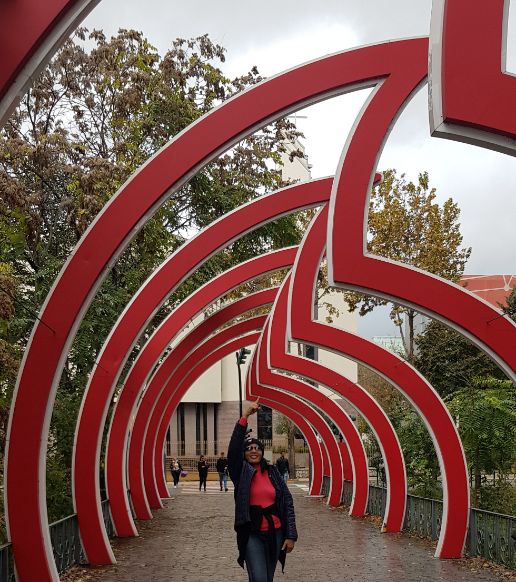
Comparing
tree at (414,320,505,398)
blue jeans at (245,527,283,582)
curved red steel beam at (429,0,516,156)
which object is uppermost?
tree at (414,320,505,398)

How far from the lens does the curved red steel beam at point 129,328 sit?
15617mm

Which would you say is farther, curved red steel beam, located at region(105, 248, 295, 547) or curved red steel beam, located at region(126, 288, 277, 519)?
curved red steel beam, located at region(126, 288, 277, 519)

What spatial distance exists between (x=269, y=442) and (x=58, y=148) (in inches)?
1489

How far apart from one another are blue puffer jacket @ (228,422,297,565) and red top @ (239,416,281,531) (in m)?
0.04

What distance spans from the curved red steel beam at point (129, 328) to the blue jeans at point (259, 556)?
7495 millimetres

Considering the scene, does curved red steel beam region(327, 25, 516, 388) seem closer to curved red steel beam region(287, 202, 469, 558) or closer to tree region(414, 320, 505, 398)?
curved red steel beam region(287, 202, 469, 558)

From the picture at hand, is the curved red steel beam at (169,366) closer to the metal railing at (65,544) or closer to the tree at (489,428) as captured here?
the tree at (489,428)

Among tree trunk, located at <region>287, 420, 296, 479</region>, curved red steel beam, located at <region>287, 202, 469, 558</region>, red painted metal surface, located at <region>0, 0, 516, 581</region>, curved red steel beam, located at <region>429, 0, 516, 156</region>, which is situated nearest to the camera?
curved red steel beam, located at <region>429, 0, 516, 156</region>

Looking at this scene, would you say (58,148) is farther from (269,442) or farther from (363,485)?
(269,442)

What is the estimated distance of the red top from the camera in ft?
28.0

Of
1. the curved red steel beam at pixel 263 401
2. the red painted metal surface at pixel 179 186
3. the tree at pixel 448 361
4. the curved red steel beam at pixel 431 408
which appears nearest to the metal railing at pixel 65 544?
the red painted metal surface at pixel 179 186

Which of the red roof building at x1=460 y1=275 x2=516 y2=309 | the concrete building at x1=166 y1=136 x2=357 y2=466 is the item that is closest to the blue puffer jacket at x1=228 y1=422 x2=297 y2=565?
the red roof building at x1=460 y1=275 x2=516 y2=309

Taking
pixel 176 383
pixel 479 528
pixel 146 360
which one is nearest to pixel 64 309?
pixel 479 528

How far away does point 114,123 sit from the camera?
26422 millimetres
